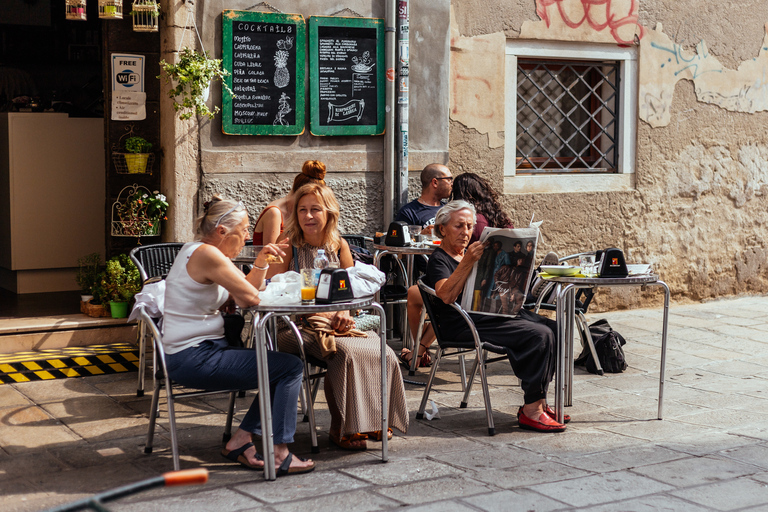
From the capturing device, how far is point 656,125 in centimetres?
856

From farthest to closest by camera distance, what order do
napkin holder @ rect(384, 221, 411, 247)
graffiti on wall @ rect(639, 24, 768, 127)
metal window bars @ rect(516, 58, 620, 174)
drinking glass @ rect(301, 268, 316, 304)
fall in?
1. graffiti on wall @ rect(639, 24, 768, 127)
2. metal window bars @ rect(516, 58, 620, 174)
3. napkin holder @ rect(384, 221, 411, 247)
4. drinking glass @ rect(301, 268, 316, 304)

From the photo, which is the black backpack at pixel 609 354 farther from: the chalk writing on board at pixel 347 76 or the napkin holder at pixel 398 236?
the chalk writing on board at pixel 347 76

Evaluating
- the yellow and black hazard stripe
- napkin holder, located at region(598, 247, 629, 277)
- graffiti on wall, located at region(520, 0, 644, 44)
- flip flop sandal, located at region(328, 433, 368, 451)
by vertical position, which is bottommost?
flip flop sandal, located at region(328, 433, 368, 451)

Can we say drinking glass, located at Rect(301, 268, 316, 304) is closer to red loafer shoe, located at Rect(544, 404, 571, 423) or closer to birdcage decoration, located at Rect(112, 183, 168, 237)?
red loafer shoe, located at Rect(544, 404, 571, 423)

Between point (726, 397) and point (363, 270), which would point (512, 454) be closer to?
point (363, 270)

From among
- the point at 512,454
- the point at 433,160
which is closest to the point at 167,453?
the point at 512,454

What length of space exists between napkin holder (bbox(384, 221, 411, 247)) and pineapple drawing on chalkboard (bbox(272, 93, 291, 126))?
1.32 metres

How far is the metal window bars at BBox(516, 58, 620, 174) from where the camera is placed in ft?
26.8

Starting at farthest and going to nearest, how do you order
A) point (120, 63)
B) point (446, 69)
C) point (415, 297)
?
point (446, 69) < point (120, 63) < point (415, 297)

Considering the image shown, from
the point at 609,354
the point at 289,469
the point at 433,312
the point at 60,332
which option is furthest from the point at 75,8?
the point at 609,354

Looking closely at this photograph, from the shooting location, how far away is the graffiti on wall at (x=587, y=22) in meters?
7.96

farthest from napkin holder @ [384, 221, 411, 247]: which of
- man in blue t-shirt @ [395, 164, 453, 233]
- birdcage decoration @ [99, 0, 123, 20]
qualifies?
birdcage decoration @ [99, 0, 123, 20]

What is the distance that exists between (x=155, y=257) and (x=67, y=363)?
0.93 metres

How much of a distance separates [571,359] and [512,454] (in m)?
0.95
